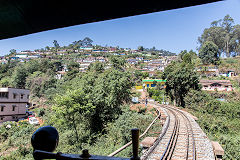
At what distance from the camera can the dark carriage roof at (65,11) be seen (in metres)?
0.97

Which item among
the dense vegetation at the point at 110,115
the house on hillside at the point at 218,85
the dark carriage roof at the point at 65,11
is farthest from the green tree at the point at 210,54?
the dark carriage roof at the point at 65,11

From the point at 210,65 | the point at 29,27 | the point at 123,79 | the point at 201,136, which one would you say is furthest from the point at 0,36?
the point at 210,65

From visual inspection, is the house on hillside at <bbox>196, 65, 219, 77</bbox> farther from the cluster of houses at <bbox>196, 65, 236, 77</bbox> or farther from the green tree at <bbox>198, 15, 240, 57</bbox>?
the green tree at <bbox>198, 15, 240, 57</bbox>

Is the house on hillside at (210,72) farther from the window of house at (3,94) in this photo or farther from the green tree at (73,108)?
the window of house at (3,94)

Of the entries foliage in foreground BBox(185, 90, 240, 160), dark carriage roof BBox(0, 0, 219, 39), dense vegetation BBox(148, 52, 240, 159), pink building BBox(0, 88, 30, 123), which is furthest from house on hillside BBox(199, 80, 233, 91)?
pink building BBox(0, 88, 30, 123)

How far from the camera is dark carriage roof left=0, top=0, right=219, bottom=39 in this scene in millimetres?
966

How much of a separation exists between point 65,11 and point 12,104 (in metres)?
24.9

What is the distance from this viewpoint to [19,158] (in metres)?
11.6

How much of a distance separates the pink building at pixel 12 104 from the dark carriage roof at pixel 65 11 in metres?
23.2

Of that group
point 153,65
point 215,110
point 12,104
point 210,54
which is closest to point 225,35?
point 210,54

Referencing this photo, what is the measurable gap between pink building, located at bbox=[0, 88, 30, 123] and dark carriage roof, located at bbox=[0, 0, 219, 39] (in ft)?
76.0

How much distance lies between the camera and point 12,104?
20766 mm

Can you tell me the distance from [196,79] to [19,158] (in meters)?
23.3

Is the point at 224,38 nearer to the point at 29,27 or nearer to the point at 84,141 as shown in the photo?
the point at 84,141
